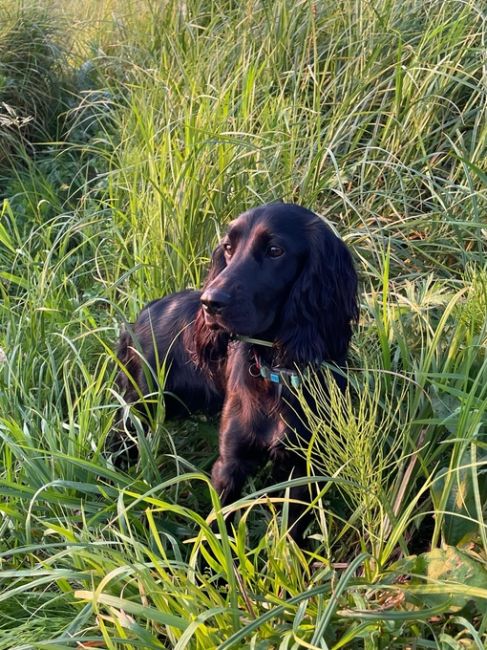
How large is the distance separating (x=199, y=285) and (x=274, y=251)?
785mm

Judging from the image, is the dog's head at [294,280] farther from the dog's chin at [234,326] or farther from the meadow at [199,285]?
the meadow at [199,285]

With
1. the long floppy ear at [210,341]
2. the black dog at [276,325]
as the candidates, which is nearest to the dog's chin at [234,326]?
the black dog at [276,325]

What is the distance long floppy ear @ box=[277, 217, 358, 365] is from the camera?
2.37 metres

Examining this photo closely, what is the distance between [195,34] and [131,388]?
223 centimetres

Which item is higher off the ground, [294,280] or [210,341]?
[294,280]

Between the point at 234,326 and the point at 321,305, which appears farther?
the point at 321,305

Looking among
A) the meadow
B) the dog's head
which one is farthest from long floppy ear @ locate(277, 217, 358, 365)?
the meadow

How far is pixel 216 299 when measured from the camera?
7.29ft

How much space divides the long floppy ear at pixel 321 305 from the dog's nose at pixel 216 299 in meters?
0.23

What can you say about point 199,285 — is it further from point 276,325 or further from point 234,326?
point 234,326

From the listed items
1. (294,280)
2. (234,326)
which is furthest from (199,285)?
(234,326)

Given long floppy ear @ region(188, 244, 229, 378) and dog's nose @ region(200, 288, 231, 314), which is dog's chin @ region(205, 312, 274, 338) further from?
long floppy ear @ region(188, 244, 229, 378)

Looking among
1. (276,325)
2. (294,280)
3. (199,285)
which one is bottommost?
(199,285)

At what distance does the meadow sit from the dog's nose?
38cm
